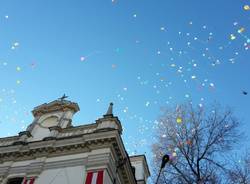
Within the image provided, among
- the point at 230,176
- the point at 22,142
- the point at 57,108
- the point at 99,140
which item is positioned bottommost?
the point at 230,176

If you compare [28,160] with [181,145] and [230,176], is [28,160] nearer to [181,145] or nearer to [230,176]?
[181,145]

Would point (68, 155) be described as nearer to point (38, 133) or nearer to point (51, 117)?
point (38, 133)

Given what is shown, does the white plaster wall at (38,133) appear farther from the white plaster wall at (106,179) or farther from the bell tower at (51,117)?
the white plaster wall at (106,179)

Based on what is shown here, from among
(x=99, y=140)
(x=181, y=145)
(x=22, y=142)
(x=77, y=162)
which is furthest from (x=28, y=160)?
(x=181, y=145)

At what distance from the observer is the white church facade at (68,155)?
2184cm

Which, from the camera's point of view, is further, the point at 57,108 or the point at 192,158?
the point at 57,108

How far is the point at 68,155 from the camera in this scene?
23.4 metres

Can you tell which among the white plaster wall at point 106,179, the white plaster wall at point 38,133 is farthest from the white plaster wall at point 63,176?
the white plaster wall at point 38,133

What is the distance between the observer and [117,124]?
24359mm

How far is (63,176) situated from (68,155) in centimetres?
175

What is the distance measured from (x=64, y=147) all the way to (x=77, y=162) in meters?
1.69

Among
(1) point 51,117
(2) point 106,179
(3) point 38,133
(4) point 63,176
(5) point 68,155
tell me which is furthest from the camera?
(1) point 51,117

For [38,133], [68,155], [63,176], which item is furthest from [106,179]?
[38,133]

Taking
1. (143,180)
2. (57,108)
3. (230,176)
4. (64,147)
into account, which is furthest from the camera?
(143,180)
